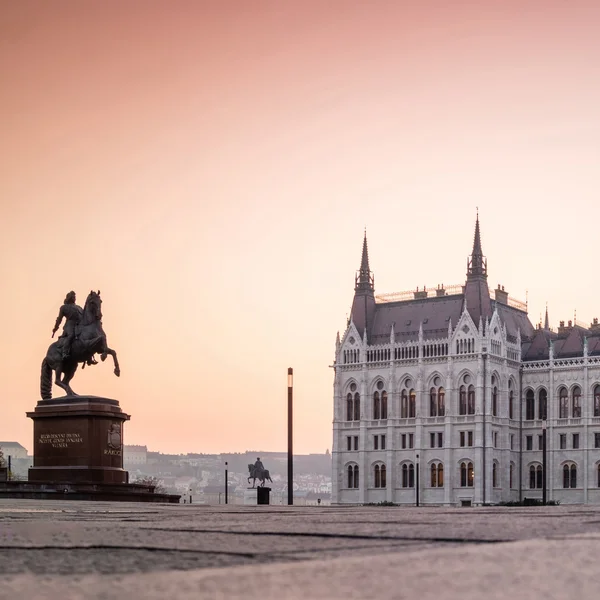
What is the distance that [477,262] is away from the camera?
10625 centimetres

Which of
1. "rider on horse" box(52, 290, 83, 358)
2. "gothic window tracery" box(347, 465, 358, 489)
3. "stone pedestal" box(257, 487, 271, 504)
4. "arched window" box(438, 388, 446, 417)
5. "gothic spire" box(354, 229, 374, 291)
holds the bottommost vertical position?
"gothic window tracery" box(347, 465, 358, 489)

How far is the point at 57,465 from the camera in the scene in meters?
36.2

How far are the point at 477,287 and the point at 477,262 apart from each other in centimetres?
296

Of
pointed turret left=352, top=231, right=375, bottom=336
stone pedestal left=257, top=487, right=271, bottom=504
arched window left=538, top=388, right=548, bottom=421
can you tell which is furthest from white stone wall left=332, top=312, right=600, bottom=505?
stone pedestal left=257, top=487, right=271, bottom=504

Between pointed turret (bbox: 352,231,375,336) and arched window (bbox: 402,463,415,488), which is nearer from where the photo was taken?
arched window (bbox: 402,463,415,488)

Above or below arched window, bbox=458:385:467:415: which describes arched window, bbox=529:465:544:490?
below

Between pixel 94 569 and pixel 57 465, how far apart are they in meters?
33.0

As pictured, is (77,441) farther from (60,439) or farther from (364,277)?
(364,277)

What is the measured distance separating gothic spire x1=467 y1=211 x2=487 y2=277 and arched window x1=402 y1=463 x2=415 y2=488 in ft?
57.3

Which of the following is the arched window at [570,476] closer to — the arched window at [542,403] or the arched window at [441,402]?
the arched window at [542,403]

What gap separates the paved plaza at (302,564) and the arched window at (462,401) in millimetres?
92842

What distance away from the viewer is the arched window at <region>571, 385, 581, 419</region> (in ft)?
317

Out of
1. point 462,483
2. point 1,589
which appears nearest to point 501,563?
point 1,589

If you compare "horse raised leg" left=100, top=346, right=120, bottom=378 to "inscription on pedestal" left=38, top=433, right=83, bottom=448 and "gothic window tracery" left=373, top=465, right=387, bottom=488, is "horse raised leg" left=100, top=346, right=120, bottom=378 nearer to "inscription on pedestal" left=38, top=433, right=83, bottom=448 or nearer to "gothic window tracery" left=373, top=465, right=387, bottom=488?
"inscription on pedestal" left=38, top=433, right=83, bottom=448
